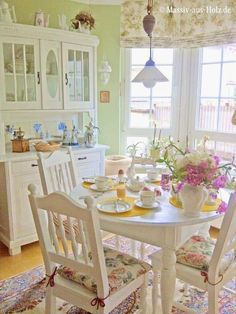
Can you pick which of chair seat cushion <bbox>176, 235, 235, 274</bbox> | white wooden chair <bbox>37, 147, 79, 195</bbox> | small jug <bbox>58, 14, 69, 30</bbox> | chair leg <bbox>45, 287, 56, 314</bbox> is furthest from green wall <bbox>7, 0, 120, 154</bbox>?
Answer: chair leg <bbox>45, 287, 56, 314</bbox>

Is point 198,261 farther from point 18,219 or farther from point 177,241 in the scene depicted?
point 18,219

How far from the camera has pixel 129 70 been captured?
3682mm

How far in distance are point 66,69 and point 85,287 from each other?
218 centimetres

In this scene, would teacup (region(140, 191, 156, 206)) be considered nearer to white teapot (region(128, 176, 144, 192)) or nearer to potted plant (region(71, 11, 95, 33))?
white teapot (region(128, 176, 144, 192))

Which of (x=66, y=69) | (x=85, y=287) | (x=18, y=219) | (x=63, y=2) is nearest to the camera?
(x=85, y=287)

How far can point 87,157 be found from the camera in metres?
3.21

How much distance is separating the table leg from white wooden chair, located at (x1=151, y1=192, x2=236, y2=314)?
0.09m

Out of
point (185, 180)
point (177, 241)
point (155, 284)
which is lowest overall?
point (155, 284)

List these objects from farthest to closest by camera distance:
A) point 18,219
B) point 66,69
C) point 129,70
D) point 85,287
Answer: point 129,70 < point 66,69 < point 18,219 < point 85,287

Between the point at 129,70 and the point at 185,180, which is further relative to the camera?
the point at 129,70

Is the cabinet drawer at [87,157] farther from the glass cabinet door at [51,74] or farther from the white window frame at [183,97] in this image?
the white window frame at [183,97]

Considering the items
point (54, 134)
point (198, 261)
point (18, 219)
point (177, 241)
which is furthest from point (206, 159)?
point (54, 134)

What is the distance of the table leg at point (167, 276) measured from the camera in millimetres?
1665

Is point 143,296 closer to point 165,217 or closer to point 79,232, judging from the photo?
point 165,217
